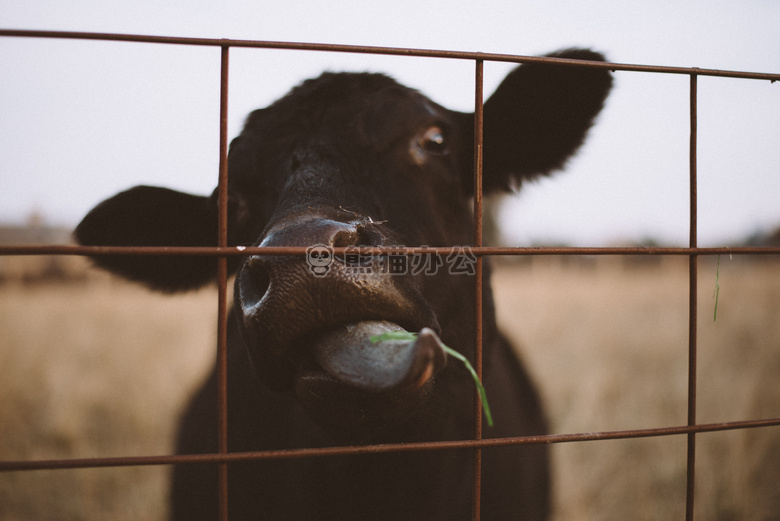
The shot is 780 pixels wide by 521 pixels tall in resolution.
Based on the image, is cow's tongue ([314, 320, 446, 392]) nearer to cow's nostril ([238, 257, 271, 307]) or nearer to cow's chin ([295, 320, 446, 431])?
cow's chin ([295, 320, 446, 431])

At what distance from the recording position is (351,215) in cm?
147

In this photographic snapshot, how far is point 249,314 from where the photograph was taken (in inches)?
52.9

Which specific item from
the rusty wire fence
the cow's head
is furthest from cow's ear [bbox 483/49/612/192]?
the rusty wire fence

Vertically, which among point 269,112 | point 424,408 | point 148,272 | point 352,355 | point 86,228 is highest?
point 269,112

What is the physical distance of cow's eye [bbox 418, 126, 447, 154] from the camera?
2.12m

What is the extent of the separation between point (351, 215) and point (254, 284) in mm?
327

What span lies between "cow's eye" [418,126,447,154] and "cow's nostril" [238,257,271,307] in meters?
0.96

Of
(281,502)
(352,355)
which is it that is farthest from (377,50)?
(281,502)

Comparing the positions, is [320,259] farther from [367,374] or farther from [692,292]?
[692,292]

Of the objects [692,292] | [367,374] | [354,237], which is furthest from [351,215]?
[692,292]

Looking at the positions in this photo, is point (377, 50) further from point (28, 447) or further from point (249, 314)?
point (28, 447)

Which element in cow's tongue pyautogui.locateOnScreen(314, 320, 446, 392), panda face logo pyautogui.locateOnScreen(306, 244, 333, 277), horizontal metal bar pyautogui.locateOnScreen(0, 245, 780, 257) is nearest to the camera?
cow's tongue pyautogui.locateOnScreen(314, 320, 446, 392)

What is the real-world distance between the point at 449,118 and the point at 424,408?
1.27m

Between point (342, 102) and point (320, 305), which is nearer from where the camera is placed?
point (320, 305)
